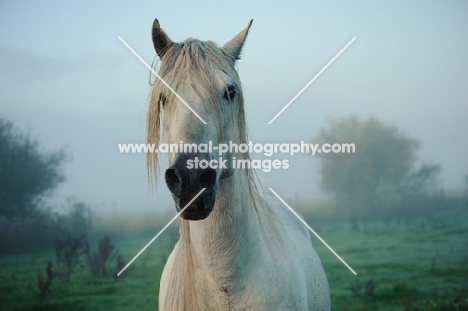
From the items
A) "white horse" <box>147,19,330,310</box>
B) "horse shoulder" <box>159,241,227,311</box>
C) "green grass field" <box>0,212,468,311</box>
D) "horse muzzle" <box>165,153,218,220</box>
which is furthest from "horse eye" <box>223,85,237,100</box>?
"green grass field" <box>0,212,468,311</box>

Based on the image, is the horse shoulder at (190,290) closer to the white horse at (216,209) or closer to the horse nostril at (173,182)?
the white horse at (216,209)

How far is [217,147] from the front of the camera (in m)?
1.63

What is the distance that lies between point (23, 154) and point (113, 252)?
5.02 ft

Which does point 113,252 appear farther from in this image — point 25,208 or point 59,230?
point 25,208

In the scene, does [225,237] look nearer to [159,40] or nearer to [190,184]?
[190,184]

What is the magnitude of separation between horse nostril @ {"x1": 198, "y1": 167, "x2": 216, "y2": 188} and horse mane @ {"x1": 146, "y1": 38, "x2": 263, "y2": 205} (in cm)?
22

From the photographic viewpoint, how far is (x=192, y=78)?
5.58 ft

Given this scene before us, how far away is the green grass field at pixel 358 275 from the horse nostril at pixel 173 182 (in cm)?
399

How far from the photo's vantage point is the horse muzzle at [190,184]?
1.43 m

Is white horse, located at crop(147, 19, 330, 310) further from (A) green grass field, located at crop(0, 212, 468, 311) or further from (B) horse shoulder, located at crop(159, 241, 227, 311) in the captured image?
(A) green grass field, located at crop(0, 212, 468, 311)

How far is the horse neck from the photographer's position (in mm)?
1743

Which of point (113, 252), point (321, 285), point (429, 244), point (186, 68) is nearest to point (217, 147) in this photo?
point (186, 68)

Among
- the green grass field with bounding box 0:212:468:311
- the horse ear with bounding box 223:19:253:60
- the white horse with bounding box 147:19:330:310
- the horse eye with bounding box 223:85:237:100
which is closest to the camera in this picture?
the white horse with bounding box 147:19:330:310

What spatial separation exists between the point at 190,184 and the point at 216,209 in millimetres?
333
